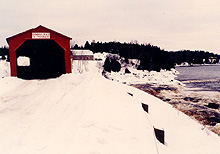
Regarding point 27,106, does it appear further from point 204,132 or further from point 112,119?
point 204,132

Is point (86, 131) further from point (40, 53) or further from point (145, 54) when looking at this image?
point (145, 54)

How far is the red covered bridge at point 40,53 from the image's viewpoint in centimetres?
1666

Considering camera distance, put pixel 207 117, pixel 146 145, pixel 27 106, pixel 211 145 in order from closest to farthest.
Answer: pixel 146 145 → pixel 211 145 → pixel 27 106 → pixel 207 117

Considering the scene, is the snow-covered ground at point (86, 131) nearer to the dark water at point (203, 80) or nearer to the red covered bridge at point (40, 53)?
the red covered bridge at point (40, 53)

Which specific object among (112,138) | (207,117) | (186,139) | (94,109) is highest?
(94,109)

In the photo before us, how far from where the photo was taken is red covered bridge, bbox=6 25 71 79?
54.6 feet

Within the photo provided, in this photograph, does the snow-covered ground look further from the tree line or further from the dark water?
the tree line

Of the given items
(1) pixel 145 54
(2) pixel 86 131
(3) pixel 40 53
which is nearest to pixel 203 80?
(3) pixel 40 53

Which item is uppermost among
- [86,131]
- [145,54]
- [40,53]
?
[145,54]

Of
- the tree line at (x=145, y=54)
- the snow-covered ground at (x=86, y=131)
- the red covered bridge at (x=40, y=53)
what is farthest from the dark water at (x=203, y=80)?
the snow-covered ground at (x=86, y=131)

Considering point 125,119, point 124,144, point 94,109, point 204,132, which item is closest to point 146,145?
point 124,144

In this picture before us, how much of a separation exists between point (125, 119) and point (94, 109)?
3.83 ft

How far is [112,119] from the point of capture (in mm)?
5805

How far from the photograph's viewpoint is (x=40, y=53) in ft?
57.1
